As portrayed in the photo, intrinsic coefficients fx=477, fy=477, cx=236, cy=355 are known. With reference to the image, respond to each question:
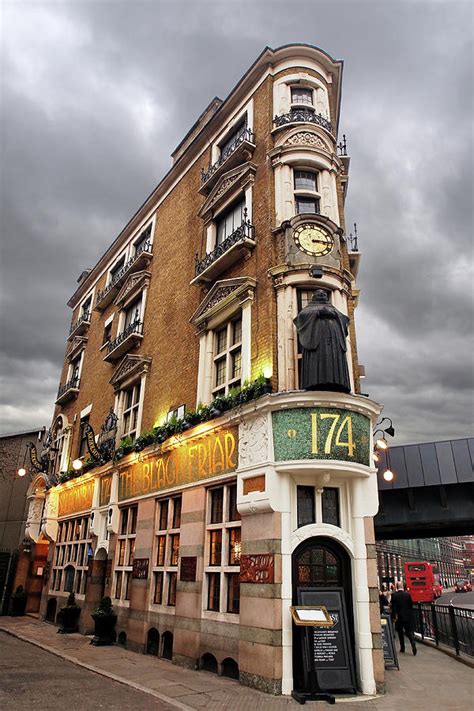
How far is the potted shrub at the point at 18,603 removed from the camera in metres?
25.8

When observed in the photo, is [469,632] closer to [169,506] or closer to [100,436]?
[169,506]

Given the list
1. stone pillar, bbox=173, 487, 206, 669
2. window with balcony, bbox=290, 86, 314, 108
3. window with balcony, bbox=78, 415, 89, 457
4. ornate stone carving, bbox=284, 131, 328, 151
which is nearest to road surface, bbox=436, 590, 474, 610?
window with balcony, bbox=78, 415, 89, 457

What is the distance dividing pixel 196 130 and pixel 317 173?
1222 centimetres

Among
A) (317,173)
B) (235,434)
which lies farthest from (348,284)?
(235,434)

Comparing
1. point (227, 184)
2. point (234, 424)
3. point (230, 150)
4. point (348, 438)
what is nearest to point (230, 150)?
point (230, 150)

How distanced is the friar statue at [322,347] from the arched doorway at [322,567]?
3.73m

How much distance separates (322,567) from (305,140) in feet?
44.2

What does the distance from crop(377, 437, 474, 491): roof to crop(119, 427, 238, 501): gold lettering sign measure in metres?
9.19

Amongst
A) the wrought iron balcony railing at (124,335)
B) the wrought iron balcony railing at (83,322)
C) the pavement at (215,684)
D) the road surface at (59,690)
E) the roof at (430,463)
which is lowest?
the pavement at (215,684)

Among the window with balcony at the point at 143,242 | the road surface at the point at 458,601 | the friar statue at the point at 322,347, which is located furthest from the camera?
the road surface at the point at 458,601

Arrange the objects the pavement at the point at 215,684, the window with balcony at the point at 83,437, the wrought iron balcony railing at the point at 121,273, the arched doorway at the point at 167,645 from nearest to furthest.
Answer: the pavement at the point at 215,684 < the arched doorway at the point at 167,645 < the wrought iron balcony railing at the point at 121,273 < the window with balcony at the point at 83,437

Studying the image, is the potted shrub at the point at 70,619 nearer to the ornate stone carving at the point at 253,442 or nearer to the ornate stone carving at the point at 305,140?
the ornate stone carving at the point at 253,442

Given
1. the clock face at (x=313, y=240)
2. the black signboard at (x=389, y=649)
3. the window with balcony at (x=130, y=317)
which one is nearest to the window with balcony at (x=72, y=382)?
the window with balcony at (x=130, y=317)

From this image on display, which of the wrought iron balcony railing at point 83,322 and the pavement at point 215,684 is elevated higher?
the wrought iron balcony railing at point 83,322
